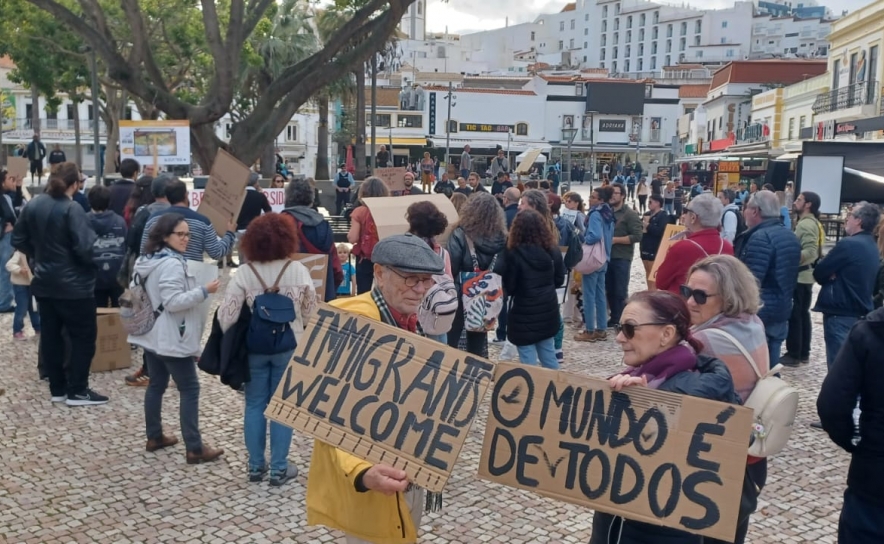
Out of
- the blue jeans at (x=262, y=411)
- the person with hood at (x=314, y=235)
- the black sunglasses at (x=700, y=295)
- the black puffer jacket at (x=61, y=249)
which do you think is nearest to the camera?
the black sunglasses at (x=700, y=295)

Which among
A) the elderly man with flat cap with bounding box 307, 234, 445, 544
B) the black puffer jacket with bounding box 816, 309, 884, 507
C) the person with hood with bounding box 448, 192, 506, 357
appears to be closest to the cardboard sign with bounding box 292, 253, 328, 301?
the person with hood with bounding box 448, 192, 506, 357

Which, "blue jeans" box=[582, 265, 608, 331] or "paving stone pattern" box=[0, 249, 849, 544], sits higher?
"blue jeans" box=[582, 265, 608, 331]

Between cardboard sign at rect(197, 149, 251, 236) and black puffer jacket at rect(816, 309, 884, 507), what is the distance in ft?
21.0

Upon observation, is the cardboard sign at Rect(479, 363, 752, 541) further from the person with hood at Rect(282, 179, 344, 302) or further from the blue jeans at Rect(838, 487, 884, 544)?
the person with hood at Rect(282, 179, 344, 302)

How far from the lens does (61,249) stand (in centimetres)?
649

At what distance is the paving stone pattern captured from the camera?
4648mm

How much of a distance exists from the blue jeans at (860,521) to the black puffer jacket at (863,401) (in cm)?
3

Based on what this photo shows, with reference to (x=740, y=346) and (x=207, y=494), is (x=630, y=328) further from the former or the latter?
(x=207, y=494)

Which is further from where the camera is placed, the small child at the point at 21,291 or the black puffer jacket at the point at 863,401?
the small child at the point at 21,291

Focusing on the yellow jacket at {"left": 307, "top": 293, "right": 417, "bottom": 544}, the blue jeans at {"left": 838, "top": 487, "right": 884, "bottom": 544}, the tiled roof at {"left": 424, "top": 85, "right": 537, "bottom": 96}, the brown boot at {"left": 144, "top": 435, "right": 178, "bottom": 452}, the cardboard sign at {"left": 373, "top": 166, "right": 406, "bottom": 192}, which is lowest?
the brown boot at {"left": 144, "top": 435, "right": 178, "bottom": 452}

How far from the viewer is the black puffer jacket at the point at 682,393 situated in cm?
277

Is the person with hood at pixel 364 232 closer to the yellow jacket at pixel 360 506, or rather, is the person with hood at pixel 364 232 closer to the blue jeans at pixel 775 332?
the blue jeans at pixel 775 332

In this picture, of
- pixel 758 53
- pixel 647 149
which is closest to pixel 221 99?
pixel 647 149

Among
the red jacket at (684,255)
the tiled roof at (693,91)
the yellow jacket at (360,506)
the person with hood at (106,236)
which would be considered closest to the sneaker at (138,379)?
the person with hood at (106,236)
